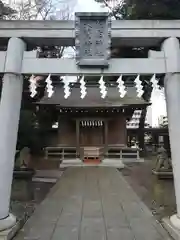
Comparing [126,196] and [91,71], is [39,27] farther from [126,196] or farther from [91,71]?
[126,196]

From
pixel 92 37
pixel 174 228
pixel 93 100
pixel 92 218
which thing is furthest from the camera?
pixel 93 100

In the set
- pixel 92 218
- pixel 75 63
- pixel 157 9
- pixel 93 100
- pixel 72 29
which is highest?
pixel 157 9

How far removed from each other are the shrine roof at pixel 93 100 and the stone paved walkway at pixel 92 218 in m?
10.4

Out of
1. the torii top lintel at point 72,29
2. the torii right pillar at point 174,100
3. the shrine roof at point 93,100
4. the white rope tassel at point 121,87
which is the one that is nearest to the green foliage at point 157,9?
the shrine roof at point 93,100

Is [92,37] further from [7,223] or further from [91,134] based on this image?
[91,134]

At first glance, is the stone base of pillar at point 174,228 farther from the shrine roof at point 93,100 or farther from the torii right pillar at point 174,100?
the shrine roof at point 93,100

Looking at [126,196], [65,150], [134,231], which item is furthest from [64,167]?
[134,231]

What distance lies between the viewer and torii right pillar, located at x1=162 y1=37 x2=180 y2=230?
15.0 ft

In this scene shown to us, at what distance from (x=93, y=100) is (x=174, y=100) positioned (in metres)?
15.8

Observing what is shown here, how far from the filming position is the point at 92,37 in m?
4.87

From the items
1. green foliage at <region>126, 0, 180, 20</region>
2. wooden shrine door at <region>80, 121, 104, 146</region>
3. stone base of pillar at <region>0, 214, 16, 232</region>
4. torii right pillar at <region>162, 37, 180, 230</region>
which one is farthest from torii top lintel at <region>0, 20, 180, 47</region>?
wooden shrine door at <region>80, 121, 104, 146</region>

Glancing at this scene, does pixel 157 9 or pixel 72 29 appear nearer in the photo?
pixel 72 29

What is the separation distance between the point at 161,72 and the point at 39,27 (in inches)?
84.1

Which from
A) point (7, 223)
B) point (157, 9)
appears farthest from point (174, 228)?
point (157, 9)
